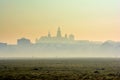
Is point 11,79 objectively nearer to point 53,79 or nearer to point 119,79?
point 53,79

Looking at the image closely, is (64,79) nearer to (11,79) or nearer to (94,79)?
(94,79)

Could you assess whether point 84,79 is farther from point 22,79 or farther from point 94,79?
point 22,79

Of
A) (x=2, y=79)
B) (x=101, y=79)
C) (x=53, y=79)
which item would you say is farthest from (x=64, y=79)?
(x=2, y=79)

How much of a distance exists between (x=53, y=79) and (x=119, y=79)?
12.8 meters

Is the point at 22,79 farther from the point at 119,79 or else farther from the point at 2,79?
the point at 119,79

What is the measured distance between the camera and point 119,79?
69.2 metres

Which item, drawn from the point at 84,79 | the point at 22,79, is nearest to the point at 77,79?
the point at 84,79

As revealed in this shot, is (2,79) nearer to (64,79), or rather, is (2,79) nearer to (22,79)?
(22,79)

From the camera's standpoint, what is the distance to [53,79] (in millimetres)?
71000

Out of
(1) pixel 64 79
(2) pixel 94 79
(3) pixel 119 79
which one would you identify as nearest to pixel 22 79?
(1) pixel 64 79

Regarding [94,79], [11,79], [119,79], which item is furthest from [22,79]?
[119,79]

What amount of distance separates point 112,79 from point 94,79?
3.49 meters

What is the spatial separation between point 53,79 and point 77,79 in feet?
15.5

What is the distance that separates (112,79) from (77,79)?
6796 mm
